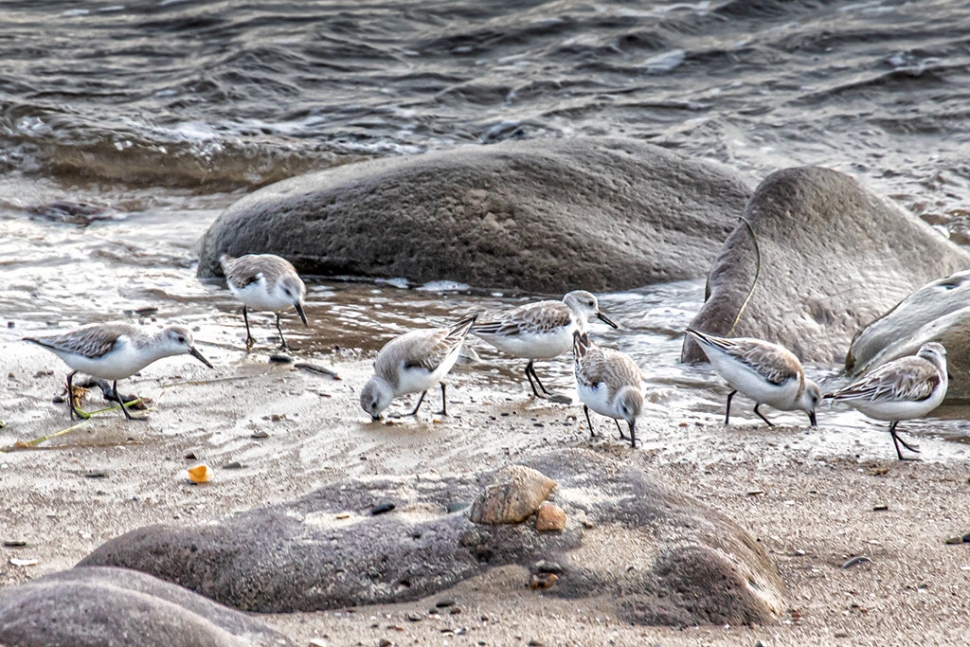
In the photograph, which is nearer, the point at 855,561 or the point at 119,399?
the point at 855,561

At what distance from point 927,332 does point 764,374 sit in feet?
4.58

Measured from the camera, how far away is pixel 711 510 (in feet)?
15.1

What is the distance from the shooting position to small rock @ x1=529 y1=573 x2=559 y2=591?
409 cm

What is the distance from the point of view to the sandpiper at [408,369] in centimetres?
704

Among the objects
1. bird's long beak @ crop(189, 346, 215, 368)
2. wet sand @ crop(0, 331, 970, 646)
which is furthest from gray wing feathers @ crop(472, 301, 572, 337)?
bird's long beak @ crop(189, 346, 215, 368)

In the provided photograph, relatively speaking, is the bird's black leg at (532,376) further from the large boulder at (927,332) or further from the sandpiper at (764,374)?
the large boulder at (927,332)

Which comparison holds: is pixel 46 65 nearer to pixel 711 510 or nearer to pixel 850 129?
pixel 850 129

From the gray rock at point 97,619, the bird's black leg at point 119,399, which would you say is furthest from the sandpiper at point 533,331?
the gray rock at point 97,619

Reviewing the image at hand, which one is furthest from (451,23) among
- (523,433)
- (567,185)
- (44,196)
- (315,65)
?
(523,433)

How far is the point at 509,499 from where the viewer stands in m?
4.27

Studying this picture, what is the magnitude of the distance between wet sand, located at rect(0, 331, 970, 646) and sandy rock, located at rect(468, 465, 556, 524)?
0.21 m

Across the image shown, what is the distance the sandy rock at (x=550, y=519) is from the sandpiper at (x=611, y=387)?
237 centimetres

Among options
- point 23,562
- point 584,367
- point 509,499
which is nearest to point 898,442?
point 584,367

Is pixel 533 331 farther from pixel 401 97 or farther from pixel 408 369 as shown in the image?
pixel 401 97
